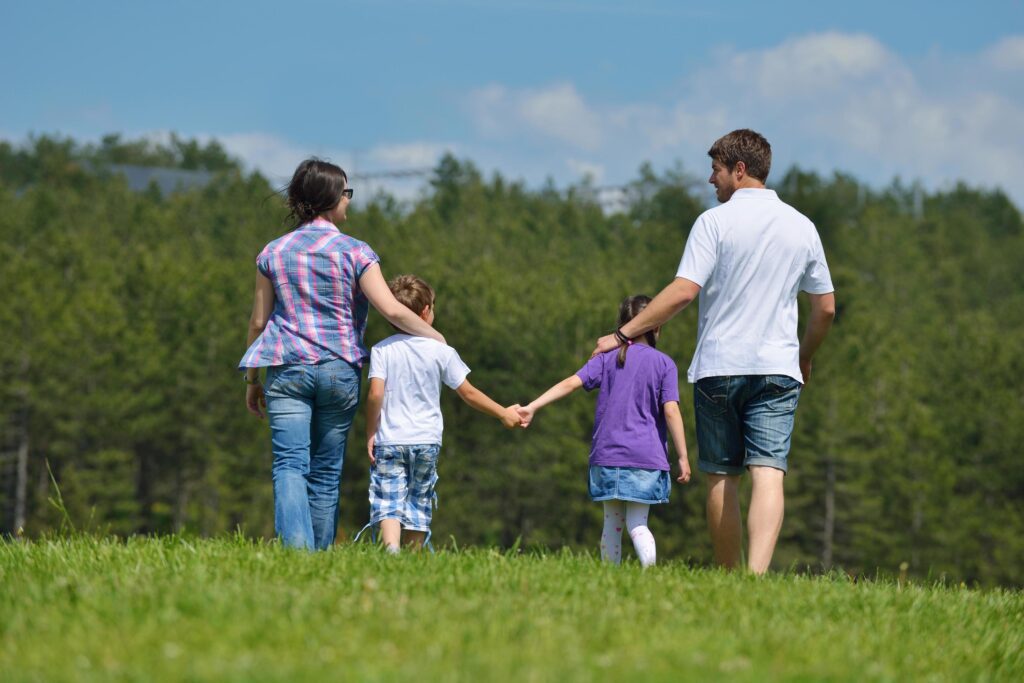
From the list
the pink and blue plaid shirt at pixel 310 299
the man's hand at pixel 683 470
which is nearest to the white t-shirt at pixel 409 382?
the pink and blue plaid shirt at pixel 310 299

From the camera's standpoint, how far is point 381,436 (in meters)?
6.48

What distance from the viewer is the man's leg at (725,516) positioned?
5.84 m

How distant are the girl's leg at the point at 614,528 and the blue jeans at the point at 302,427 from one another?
151cm

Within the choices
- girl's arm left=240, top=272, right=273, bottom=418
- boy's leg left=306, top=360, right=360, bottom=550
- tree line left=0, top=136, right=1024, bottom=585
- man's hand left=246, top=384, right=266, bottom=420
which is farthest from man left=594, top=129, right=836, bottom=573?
tree line left=0, top=136, right=1024, bottom=585

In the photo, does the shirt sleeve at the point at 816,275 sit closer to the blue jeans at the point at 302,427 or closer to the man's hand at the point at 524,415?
the man's hand at the point at 524,415

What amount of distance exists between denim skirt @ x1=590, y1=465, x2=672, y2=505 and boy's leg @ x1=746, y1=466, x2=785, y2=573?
0.80 m

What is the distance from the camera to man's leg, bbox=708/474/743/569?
5836 millimetres

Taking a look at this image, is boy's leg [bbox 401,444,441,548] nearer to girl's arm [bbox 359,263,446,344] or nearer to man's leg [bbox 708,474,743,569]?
girl's arm [bbox 359,263,446,344]

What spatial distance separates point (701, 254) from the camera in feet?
19.0

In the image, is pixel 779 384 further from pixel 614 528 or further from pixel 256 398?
pixel 256 398

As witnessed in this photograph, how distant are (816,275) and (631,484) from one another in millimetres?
1476

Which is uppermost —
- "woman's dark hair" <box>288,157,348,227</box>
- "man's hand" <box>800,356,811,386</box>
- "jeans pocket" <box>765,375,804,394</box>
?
"woman's dark hair" <box>288,157,348,227</box>

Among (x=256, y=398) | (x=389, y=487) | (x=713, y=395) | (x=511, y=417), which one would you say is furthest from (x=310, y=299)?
(x=713, y=395)

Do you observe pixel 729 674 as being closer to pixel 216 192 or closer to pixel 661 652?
pixel 661 652
